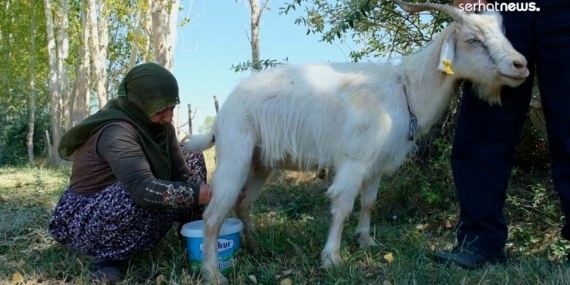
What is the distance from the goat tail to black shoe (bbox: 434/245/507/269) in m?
1.56

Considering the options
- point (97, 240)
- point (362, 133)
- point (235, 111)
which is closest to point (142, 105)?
point (235, 111)

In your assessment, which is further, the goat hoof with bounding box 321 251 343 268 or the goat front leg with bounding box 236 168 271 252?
the goat front leg with bounding box 236 168 271 252

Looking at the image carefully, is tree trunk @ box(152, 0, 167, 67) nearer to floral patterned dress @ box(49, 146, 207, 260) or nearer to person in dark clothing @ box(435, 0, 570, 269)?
floral patterned dress @ box(49, 146, 207, 260)

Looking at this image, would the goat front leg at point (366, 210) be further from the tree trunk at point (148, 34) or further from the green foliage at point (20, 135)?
the green foliage at point (20, 135)

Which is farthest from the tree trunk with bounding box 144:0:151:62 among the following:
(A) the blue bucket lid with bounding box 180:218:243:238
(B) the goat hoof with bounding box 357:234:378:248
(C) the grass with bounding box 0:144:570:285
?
(B) the goat hoof with bounding box 357:234:378:248

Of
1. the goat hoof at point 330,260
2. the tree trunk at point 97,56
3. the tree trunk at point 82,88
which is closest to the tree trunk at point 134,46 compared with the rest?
the tree trunk at point 97,56

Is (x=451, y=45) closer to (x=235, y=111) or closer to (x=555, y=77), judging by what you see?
(x=555, y=77)

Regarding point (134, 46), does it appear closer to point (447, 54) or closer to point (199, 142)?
point (199, 142)

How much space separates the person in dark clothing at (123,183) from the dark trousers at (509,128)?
1.49 m

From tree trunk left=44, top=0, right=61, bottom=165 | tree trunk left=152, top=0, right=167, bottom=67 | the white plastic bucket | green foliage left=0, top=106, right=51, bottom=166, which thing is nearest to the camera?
the white plastic bucket

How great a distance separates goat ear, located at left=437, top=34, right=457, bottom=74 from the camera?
282 centimetres

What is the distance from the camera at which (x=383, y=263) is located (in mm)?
2977

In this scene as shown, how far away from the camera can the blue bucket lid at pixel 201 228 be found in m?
3.00

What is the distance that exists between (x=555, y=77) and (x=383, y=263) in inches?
53.5
